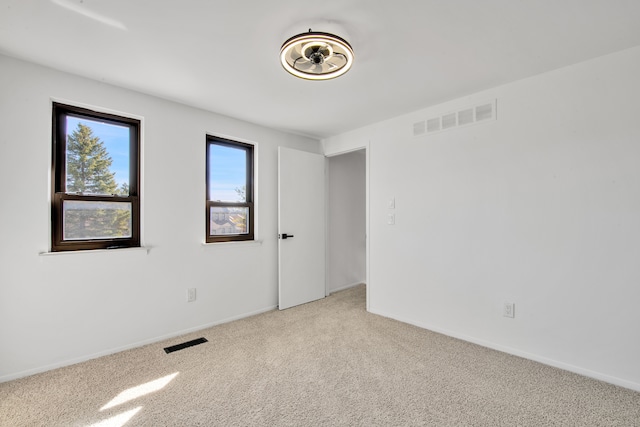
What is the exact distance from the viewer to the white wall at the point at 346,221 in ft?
14.8

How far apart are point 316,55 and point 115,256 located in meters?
2.32

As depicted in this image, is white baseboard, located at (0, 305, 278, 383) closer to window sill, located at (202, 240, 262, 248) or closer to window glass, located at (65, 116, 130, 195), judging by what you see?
window sill, located at (202, 240, 262, 248)

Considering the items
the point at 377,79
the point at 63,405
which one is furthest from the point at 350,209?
the point at 63,405

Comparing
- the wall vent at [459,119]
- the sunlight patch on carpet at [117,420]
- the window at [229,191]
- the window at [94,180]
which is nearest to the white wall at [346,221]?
the window at [229,191]

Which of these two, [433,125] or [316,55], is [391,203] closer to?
[433,125]

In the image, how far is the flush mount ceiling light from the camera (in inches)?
69.2

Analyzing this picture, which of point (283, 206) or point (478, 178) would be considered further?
point (283, 206)

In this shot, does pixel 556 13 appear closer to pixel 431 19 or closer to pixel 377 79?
pixel 431 19

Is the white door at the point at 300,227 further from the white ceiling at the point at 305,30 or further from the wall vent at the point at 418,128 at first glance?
the wall vent at the point at 418,128

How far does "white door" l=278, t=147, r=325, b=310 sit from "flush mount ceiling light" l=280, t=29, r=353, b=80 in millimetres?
1678

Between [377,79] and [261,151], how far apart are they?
1728 millimetres

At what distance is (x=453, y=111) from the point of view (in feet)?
9.36

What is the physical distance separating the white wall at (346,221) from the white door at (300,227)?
317 mm

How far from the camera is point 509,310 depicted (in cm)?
250
